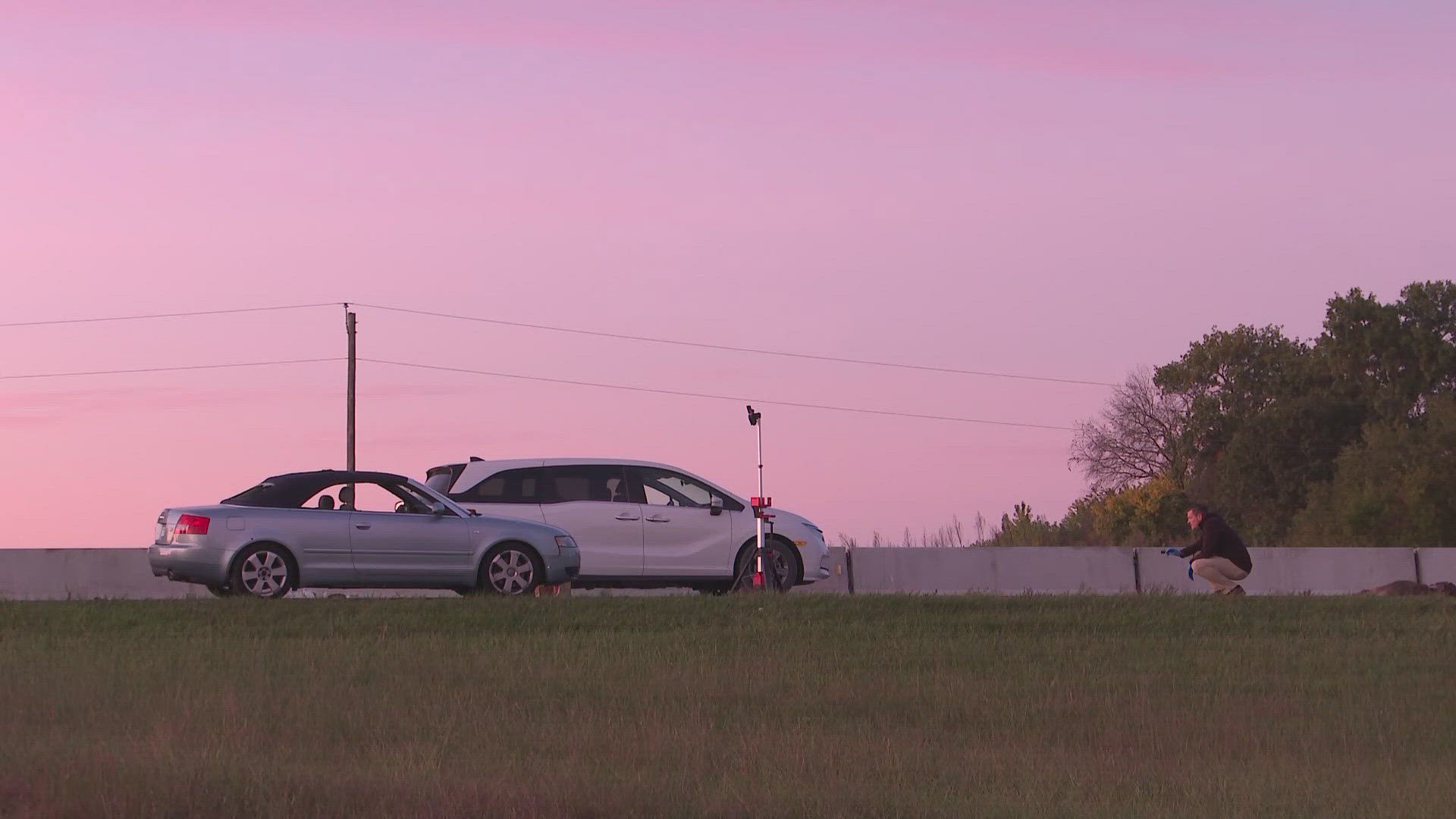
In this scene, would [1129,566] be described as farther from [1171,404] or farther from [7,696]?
[1171,404]

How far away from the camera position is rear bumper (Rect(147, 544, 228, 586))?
18922 mm

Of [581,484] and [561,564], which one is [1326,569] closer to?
[581,484]

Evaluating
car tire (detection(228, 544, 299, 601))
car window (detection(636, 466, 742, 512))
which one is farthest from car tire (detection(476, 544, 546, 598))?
car tire (detection(228, 544, 299, 601))

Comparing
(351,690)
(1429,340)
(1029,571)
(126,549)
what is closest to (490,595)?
(351,690)

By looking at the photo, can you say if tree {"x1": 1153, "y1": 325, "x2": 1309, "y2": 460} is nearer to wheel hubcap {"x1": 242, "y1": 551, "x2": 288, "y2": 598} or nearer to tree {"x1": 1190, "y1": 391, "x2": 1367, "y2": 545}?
tree {"x1": 1190, "y1": 391, "x2": 1367, "y2": 545}

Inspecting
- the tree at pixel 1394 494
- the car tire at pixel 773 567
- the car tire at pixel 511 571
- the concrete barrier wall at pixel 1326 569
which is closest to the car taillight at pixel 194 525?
the car tire at pixel 511 571

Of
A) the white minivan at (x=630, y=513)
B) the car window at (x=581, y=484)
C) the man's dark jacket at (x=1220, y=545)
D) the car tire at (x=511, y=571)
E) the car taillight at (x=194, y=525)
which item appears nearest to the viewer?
the car taillight at (x=194, y=525)

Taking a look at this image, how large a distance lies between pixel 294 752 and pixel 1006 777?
4.43 meters

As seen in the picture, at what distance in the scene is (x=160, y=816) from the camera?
9.33 meters

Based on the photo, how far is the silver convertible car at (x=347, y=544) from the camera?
19000 mm

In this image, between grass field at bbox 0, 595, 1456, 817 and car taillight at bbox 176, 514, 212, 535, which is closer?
grass field at bbox 0, 595, 1456, 817

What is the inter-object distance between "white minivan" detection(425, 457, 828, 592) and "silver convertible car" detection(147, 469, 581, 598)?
844 mm

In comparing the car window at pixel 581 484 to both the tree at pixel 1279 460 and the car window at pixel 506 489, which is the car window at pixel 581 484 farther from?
the tree at pixel 1279 460

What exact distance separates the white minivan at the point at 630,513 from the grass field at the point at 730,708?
1.51m
